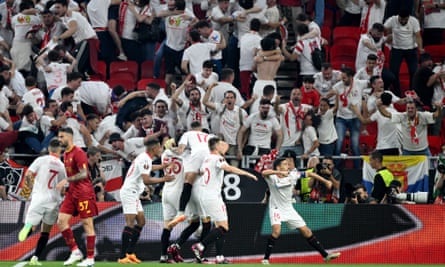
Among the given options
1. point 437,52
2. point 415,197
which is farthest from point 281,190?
point 437,52

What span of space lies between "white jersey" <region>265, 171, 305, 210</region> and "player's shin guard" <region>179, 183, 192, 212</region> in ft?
4.35

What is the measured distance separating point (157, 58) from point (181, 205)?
7432mm

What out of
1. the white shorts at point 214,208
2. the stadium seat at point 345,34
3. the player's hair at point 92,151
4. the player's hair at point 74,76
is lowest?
the white shorts at point 214,208

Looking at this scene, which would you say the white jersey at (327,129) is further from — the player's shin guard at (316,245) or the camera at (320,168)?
the player's shin guard at (316,245)

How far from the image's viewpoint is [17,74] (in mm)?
27000

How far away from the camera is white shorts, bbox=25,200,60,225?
802 inches

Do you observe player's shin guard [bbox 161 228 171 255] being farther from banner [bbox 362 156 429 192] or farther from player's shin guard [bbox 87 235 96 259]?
banner [bbox 362 156 429 192]

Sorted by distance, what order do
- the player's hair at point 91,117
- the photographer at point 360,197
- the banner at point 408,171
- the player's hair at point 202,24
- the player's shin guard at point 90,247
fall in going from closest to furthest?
1. the player's shin guard at point 90,247
2. the photographer at point 360,197
3. the banner at point 408,171
4. the player's hair at point 91,117
5. the player's hair at point 202,24

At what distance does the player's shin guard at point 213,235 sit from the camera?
67.2 ft

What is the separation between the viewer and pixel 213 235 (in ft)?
67.3

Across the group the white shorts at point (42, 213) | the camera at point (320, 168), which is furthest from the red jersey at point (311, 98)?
the white shorts at point (42, 213)

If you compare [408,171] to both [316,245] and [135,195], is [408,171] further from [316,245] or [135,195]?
[135,195]

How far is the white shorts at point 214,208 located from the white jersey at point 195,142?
0.86 m

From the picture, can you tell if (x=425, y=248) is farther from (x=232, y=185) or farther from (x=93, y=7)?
(x=93, y=7)
